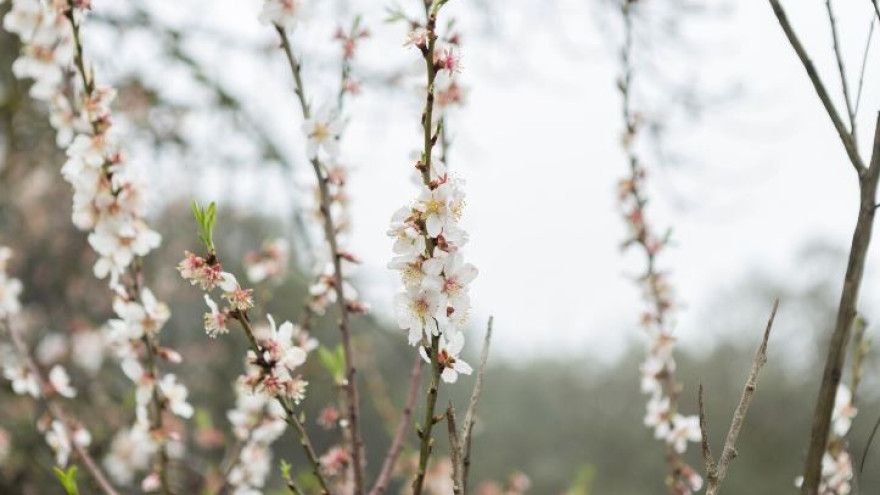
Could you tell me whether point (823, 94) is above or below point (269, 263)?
below

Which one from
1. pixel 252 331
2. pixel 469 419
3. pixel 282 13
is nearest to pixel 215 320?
pixel 252 331

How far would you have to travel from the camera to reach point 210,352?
18.9ft

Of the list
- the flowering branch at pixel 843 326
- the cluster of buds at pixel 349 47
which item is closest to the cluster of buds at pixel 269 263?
the cluster of buds at pixel 349 47

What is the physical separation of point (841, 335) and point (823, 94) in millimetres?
225

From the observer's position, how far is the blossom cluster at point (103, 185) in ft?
4.23

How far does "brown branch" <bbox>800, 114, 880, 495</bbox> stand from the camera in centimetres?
A: 67

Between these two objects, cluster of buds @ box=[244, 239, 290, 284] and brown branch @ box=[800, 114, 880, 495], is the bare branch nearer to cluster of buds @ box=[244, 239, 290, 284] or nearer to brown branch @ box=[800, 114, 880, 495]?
brown branch @ box=[800, 114, 880, 495]

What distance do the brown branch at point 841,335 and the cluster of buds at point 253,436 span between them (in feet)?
3.56

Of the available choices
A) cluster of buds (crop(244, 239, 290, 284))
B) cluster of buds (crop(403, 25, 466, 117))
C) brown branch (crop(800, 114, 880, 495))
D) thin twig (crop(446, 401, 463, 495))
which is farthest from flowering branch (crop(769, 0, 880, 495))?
cluster of buds (crop(244, 239, 290, 284))

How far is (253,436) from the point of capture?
168 cm

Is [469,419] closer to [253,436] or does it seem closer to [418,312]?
[418,312]

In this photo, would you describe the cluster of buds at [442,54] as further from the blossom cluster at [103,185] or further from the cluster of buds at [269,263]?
the cluster of buds at [269,263]

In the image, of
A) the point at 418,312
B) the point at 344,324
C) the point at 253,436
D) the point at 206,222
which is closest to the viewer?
the point at 418,312

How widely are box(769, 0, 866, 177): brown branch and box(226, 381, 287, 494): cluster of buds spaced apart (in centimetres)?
114
